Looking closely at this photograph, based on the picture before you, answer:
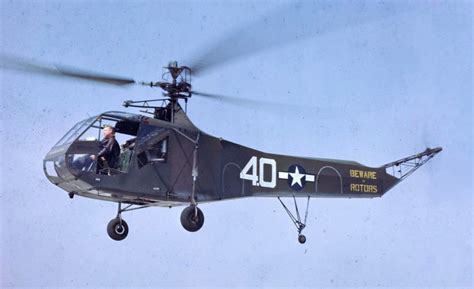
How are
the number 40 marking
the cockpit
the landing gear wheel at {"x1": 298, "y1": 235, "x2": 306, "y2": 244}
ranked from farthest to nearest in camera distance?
the landing gear wheel at {"x1": 298, "y1": 235, "x2": 306, "y2": 244} < the number 40 marking < the cockpit

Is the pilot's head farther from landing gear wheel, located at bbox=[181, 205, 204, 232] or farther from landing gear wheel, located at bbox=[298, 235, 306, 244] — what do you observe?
landing gear wheel, located at bbox=[298, 235, 306, 244]

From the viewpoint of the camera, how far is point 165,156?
52.1ft

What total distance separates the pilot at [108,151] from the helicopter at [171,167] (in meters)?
0.09

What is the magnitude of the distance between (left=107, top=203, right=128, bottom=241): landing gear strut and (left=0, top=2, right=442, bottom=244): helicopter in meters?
0.02

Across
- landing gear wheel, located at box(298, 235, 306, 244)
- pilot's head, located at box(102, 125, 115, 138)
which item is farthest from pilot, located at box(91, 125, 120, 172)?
landing gear wheel, located at box(298, 235, 306, 244)

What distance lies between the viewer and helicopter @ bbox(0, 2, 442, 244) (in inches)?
584

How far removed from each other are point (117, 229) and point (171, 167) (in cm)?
217

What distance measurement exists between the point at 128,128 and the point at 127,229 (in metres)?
2.58

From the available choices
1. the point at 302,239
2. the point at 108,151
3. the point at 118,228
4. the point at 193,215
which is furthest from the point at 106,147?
the point at 302,239

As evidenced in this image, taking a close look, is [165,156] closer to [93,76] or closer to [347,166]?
[93,76]

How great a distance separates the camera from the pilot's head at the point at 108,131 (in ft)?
49.9

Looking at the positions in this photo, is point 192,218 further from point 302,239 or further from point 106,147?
point 302,239

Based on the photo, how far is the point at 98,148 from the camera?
49.0 feet

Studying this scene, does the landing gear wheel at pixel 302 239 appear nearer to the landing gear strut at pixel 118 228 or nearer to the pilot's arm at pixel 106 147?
the landing gear strut at pixel 118 228
